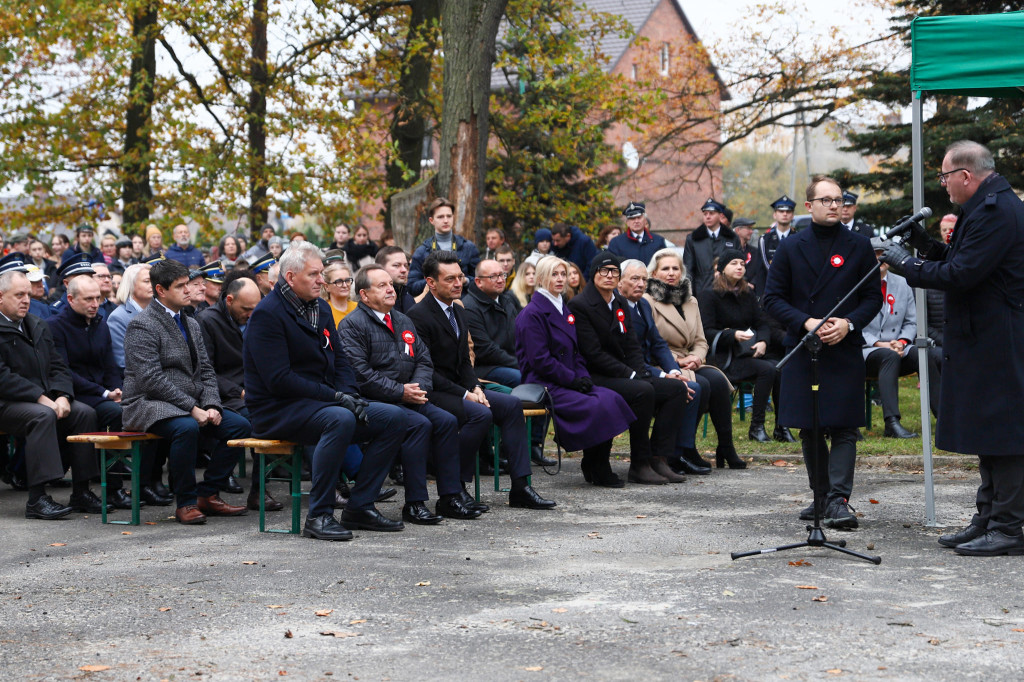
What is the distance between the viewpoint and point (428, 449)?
8500 millimetres

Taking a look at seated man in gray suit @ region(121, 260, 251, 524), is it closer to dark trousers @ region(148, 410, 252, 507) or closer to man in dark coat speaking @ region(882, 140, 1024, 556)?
dark trousers @ region(148, 410, 252, 507)

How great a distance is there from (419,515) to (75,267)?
13.8ft

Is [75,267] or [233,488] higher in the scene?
[75,267]

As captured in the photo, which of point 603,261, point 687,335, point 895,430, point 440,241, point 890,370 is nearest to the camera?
point 603,261

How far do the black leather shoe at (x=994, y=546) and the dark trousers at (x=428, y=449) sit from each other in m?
3.41

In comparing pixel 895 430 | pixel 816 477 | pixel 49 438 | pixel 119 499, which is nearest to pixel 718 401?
pixel 895 430

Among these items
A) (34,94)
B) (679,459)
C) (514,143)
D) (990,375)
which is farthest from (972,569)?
(34,94)

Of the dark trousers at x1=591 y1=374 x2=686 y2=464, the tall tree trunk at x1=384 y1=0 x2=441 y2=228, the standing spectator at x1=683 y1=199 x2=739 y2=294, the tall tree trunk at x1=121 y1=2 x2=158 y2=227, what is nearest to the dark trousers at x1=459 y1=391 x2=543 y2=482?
the dark trousers at x1=591 y1=374 x2=686 y2=464

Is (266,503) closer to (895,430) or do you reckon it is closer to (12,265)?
(12,265)

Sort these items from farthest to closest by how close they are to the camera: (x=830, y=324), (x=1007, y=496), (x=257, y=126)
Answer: (x=257, y=126) < (x=830, y=324) < (x=1007, y=496)

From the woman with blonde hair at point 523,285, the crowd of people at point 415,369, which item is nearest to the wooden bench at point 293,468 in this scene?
the crowd of people at point 415,369

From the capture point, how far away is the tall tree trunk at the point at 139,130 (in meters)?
22.5

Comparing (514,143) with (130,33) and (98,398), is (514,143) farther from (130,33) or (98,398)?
(98,398)

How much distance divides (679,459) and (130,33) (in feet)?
51.8
